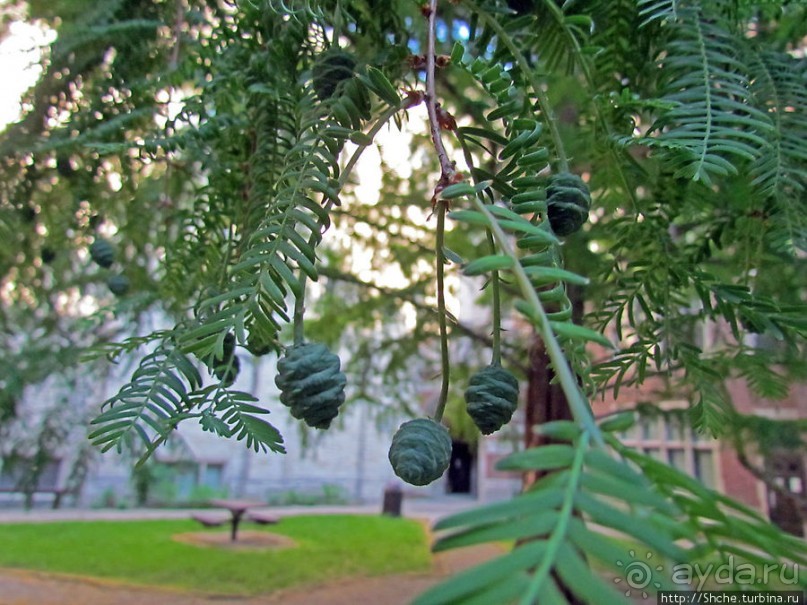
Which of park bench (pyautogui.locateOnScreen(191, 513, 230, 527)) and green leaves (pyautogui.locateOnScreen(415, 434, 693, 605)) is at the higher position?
green leaves (pyautogui.locateOnScreen(415, 434, 693, 605))

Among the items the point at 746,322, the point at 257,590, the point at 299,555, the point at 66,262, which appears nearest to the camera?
the point at 746,322

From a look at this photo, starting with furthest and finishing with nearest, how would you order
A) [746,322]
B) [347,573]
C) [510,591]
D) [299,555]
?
1. [299,555]
2. [347,573]
3. [746,322]
4. [510,591]

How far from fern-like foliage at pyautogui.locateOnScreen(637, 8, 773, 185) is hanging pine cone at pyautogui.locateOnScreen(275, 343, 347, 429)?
33 centimetres

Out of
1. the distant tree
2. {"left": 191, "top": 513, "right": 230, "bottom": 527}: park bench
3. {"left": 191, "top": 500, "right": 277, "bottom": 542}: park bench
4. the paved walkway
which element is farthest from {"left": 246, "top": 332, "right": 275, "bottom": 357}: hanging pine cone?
{"left": 191, "top": 513, "right": 230, "bottom": 527}: park bench

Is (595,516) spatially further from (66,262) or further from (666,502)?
(66,262)

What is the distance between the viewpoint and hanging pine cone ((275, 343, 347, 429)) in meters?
0.44

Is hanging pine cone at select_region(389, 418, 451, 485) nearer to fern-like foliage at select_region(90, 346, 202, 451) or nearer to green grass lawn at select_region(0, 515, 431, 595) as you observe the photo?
fern-like foliage at select_region(90, 346, 202, 451)

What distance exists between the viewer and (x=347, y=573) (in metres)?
5.12

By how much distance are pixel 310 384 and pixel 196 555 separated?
5.69 metres

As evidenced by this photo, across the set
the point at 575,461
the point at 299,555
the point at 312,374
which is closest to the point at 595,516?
the point at 575,461

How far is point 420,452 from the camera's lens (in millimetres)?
424

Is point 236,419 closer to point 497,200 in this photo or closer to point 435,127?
point 435,127

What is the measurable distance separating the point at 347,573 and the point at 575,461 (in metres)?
5.35

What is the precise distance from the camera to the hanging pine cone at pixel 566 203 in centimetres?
49
